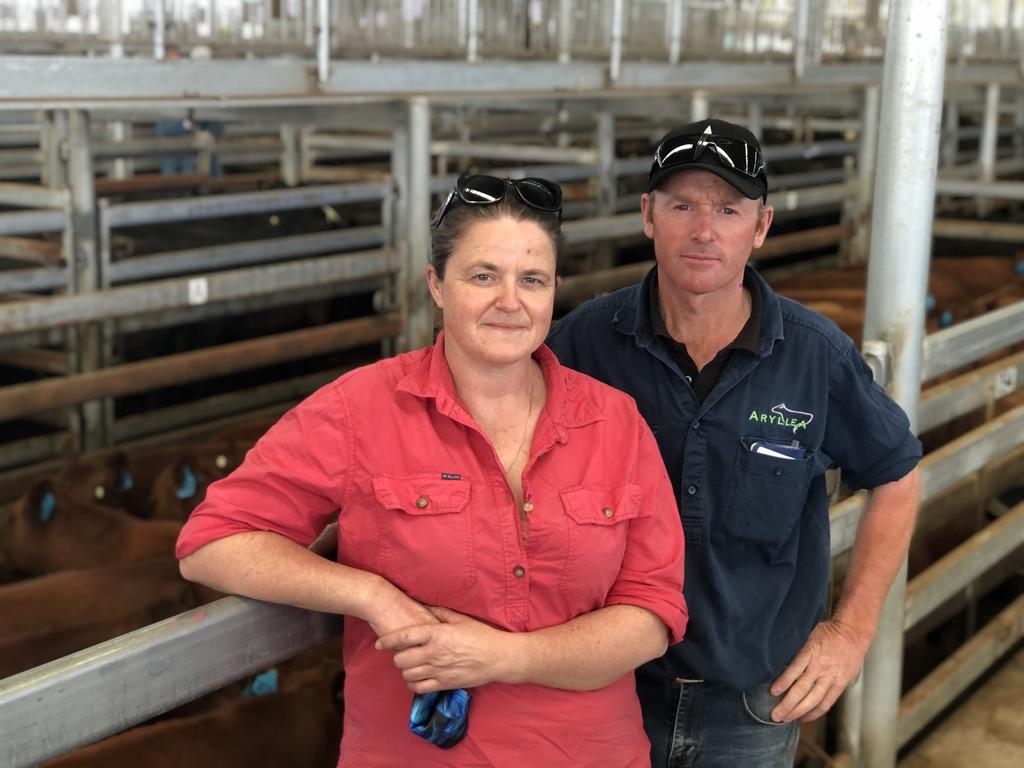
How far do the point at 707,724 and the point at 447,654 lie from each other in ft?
2.74

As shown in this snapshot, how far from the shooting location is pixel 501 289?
198 centimetres

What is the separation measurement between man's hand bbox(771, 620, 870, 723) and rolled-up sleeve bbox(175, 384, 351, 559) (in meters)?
0.99

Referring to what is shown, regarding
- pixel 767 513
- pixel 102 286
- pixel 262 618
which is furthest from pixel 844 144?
pixel 262 618

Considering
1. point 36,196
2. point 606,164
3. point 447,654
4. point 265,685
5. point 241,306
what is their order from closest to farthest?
1. point 447,654
2. point 265,685
3. point 36,196
4. point 241,306
5. point 606,164

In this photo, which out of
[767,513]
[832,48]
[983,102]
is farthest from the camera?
[983,102]

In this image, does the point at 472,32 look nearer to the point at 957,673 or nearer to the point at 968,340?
the point at 968,340

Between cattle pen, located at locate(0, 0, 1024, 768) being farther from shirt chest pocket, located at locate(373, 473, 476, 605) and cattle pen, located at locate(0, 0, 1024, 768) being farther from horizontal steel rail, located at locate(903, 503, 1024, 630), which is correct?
shirt chest pocket, located at locate(373, 473, 476, 605)

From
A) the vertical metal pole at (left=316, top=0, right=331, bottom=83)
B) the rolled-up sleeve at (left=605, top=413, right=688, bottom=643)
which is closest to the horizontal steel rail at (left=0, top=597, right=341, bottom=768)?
the rolled-up sleeve at (left=605, top=413, right=688, bottom=643)

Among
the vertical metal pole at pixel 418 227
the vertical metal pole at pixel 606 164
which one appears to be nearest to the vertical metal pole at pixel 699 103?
the vertical metal pole at pixel 606 164

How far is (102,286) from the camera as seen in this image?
601 cm

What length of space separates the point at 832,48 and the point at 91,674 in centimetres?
887

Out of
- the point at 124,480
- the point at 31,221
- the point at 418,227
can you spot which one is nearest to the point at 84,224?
the point at 31,221

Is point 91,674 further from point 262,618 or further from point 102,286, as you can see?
point 102,286

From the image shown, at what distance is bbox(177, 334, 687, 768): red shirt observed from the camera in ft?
6.30
